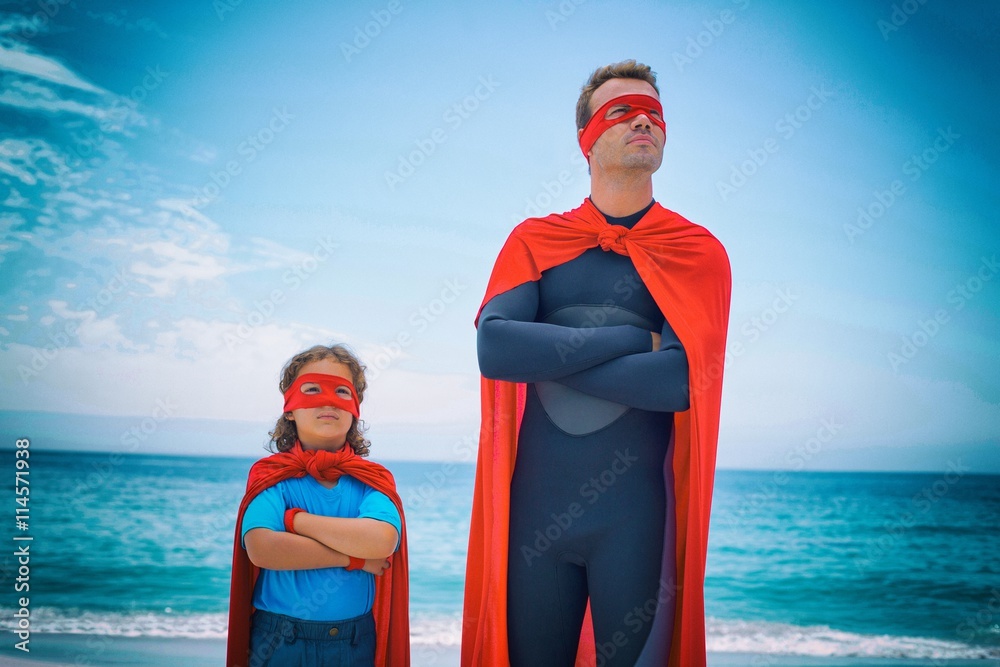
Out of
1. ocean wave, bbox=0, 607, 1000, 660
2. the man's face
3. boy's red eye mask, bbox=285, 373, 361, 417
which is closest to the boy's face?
boy's red eye mask, bbox=285, 373, 361, 417

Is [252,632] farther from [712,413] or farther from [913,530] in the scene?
[913,530]

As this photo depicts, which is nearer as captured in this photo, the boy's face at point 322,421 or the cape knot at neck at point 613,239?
the cape knot at neck at point 613,239

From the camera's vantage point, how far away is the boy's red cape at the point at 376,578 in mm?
2658

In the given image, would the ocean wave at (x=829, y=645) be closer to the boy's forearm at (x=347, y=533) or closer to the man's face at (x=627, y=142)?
the boy's forearm at (x=347, y=533)

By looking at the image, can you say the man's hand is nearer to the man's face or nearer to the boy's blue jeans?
the boy's blue jeans

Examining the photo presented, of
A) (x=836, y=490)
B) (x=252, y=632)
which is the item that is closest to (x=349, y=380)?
(x=252, y=632)

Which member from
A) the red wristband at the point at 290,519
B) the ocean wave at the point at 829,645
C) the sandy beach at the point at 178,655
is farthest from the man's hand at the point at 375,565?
the ocean wave at the point at 829,645

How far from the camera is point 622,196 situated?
8.85ft

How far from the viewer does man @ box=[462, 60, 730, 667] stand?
2.29m

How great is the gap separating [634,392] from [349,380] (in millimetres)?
1194

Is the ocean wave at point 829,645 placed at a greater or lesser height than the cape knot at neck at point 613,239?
lesser

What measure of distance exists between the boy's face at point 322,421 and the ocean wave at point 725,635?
3.81 meters

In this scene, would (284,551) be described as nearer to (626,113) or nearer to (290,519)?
(290,519)

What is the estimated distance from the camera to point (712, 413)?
2451 millimetres
